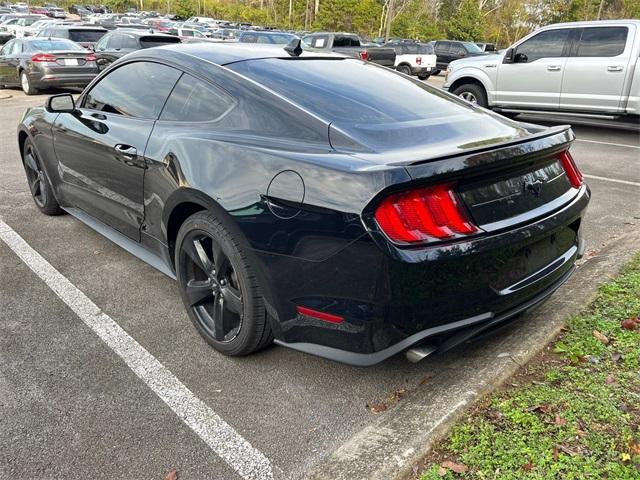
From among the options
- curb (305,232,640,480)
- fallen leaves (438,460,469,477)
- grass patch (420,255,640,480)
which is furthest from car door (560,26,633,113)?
fallen leaves (438,460,469,477)

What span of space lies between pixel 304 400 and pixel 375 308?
72 cm

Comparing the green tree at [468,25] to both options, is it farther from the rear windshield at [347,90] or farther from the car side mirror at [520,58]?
the rear windshield at [347,90]

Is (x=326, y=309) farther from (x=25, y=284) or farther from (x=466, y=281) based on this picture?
(x=25, y=284)

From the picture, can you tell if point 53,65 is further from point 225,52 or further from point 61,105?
point 225,52

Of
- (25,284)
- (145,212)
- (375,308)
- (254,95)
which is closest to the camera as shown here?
(375,308)

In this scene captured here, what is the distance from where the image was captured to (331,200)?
6.97 feet

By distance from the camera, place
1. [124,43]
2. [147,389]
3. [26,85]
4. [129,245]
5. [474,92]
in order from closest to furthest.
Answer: [147,389] < [129,245] < [474,92] < [124,43] < [26,85]

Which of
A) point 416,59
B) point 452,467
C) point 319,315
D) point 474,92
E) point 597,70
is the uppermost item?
point 597,70

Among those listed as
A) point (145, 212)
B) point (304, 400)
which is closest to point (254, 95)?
point (145, 212)

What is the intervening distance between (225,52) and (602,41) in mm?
8407

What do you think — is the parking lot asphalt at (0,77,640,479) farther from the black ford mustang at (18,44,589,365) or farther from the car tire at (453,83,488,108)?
the car tire at (453,83,488,108)

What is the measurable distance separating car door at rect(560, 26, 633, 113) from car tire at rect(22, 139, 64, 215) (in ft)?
28.3

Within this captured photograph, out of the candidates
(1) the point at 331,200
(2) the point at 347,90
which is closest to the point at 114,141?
(2) the point at 347,90

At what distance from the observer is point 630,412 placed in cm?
220
